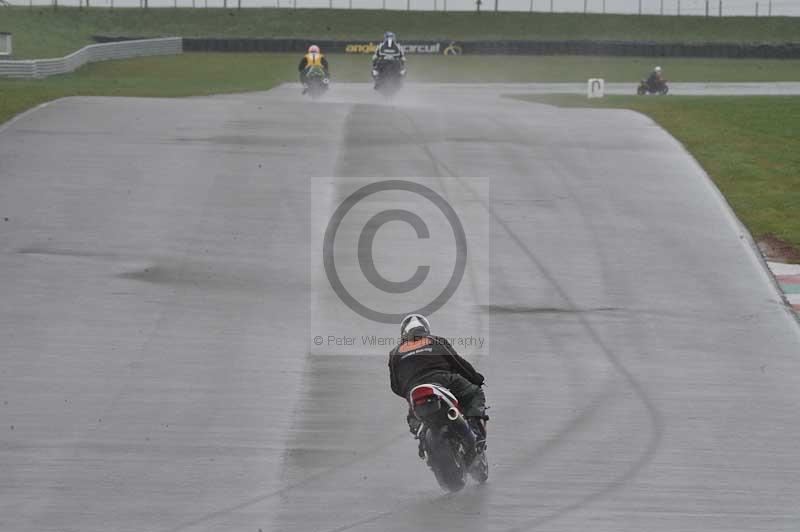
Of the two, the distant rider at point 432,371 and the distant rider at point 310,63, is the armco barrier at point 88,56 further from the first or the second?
the distant rider at point 432,371

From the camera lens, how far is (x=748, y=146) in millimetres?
25172

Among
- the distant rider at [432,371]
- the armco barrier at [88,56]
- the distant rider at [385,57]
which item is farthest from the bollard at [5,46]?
the distant rider at [432,371]

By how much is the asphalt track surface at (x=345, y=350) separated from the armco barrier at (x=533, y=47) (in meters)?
42.4

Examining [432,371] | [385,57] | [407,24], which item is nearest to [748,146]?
[385,57]

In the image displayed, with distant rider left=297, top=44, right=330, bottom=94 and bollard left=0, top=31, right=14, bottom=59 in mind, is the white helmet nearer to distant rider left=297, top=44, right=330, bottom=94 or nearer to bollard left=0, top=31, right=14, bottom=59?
distant rider left=297, top=44, right=330, bottom=94

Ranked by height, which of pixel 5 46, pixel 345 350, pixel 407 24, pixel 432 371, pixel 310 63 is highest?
pixel 407 24

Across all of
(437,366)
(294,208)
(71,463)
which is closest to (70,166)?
(294,208)

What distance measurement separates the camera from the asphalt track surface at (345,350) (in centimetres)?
983

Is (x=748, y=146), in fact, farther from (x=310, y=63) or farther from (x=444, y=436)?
(x=444, y=436)

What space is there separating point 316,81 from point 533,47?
31.2 metres

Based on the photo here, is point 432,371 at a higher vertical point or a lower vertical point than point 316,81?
lower

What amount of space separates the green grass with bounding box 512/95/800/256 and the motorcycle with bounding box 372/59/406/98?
6.29 meters

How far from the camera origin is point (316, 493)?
387 inches

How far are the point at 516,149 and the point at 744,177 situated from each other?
13.7 ft
